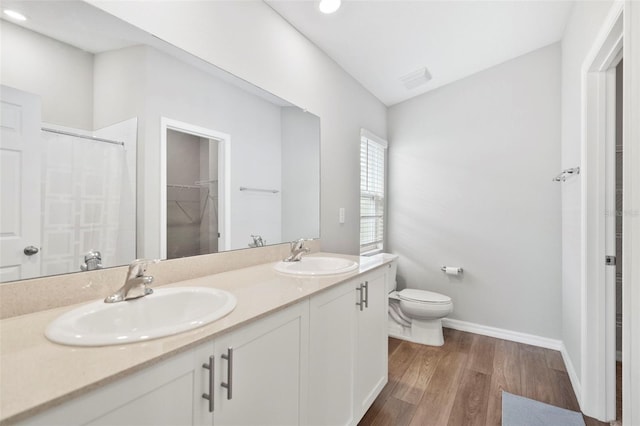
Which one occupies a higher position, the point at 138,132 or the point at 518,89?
the point at 518,89

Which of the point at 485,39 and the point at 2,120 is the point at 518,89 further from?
the point at 2,120

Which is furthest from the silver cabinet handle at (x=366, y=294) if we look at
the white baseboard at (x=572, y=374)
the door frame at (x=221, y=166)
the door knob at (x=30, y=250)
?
the white baseboard at (x=572, y=374)

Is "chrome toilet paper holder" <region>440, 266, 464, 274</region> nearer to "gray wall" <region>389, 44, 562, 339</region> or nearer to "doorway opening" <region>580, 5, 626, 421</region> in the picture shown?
"gray wall" <region>389, 44, 562, 339</region>

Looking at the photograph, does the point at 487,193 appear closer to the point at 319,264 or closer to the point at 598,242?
the point at 598,242

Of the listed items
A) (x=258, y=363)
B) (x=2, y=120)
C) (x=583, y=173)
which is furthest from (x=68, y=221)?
(x=583, y=173)

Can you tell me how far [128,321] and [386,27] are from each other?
2315 millimetres

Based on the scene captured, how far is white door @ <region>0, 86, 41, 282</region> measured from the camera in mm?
860

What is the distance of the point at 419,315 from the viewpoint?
2.62 meters

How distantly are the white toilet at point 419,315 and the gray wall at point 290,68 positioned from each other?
671 mm

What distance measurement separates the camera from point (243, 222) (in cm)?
170

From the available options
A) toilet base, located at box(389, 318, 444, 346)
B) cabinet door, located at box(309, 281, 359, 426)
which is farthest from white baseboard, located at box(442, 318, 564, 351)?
cabinet door, located at box(309, 281, 359, 426)

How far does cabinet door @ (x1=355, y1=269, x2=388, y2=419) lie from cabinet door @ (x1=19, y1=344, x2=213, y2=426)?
0.99 m

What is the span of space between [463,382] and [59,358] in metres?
2.31

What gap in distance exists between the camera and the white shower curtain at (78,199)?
3.14ft
